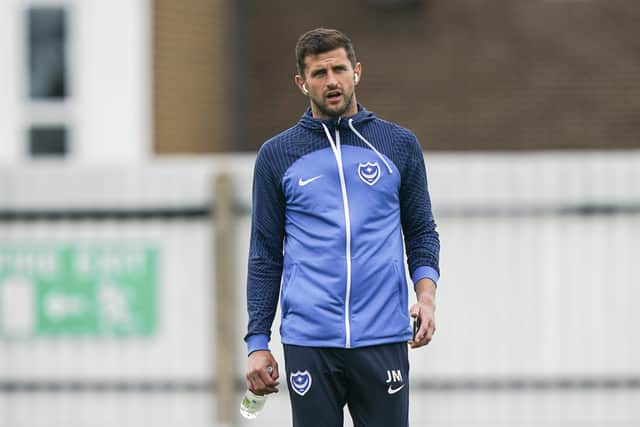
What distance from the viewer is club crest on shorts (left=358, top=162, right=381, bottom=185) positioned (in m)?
4.54

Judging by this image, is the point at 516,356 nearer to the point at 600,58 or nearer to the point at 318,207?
the point at 600,58

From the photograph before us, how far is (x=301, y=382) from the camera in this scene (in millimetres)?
4551

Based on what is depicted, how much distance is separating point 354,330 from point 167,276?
5.85 metres

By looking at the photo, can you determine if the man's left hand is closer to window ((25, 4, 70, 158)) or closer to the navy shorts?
the navy shorts

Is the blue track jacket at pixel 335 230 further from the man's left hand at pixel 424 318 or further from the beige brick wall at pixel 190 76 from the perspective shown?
the beige brick wall at pixel 190 76

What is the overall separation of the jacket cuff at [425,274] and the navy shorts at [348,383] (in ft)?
0.76

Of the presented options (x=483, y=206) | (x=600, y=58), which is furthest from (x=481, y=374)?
(x=600, y=58)

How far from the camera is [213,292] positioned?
10.2 m

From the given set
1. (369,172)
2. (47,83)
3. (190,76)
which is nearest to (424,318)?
(369,172)

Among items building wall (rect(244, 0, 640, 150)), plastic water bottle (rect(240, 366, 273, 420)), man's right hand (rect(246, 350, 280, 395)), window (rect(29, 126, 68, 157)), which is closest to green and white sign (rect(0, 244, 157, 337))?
window (rect(29, 126, 68, 157))

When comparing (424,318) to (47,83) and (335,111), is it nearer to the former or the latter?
(335,111)

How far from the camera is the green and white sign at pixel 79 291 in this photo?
10.2 m

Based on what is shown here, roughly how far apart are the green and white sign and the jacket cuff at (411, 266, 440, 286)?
5.69m

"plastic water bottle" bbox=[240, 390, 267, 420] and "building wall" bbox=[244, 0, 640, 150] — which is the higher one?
"building wall" bbox=[244, 0, 640, 150]
